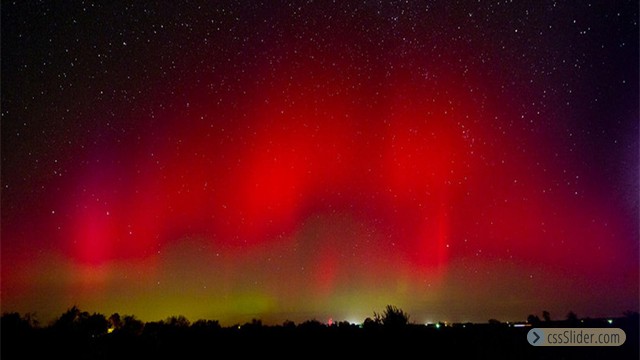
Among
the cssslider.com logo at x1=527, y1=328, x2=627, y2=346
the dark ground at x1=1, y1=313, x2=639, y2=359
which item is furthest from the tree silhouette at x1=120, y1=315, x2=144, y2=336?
the cssslider.com logo at x1=527, y1=328, x2=627, y2=346

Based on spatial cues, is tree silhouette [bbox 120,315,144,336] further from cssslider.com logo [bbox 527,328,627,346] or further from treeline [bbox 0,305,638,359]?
cssslider.com logo [bbox 527,328,627,346]

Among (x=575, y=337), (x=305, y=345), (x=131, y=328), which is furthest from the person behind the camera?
(x=131, y=328)

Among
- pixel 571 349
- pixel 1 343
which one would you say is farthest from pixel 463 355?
pixel 1 343

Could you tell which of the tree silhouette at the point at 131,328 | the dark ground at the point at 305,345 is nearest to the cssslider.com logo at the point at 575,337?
the dark ground at the point at 305,345

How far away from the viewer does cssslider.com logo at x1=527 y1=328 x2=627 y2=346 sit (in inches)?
546

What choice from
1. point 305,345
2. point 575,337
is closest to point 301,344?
point 305,345

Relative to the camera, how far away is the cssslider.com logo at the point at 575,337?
13.9 metres

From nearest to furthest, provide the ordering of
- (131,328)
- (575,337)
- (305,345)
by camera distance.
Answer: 1. (575,337)
2. (305,345)
3. (131,328)

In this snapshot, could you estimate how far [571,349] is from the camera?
1431 centimetres

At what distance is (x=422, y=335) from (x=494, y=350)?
2.34 m

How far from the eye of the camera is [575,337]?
45.6 ft

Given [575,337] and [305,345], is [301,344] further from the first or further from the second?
[575,337]

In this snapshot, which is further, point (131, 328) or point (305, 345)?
point (131, 328)

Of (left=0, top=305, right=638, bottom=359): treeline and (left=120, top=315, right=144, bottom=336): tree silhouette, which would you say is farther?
(left=120, top=315, right=144, bottom=336): tree silhouette
